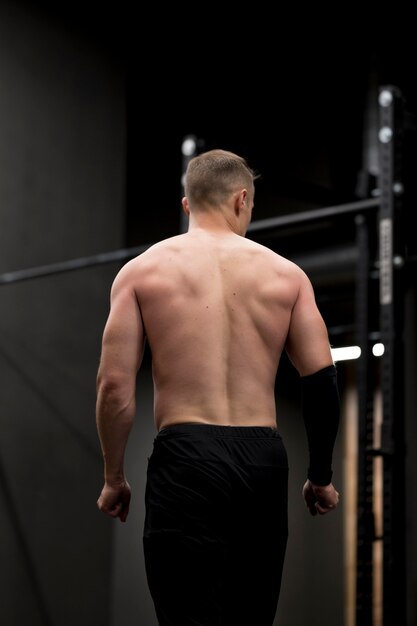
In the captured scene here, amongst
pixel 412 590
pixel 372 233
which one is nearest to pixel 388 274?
pixel 372 233

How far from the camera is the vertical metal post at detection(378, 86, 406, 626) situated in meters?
3.73

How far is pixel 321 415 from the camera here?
234cm

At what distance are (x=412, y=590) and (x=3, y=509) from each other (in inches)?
94.7

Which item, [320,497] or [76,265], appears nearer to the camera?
[320,497]

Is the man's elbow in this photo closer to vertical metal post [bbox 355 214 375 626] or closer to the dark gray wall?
vertical metal post [bbox 355 214 375 626]

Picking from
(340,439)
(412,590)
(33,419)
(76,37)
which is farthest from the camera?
(340,439)

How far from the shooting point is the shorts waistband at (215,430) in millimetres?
2205

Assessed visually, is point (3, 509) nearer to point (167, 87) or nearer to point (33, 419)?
point (33, 419)

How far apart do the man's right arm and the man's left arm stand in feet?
1.27

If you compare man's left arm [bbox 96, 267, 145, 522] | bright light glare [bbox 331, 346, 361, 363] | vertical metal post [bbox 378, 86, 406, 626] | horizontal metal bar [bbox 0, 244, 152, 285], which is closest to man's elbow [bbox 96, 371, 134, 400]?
man's left arm [bbox 96, 267, 145, 522]

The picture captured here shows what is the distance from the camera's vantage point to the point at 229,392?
2.26m

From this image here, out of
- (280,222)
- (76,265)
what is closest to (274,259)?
(280,222)

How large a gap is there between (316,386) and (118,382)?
47 centimetres

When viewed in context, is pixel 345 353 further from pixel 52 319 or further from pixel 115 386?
pixel 115 386
